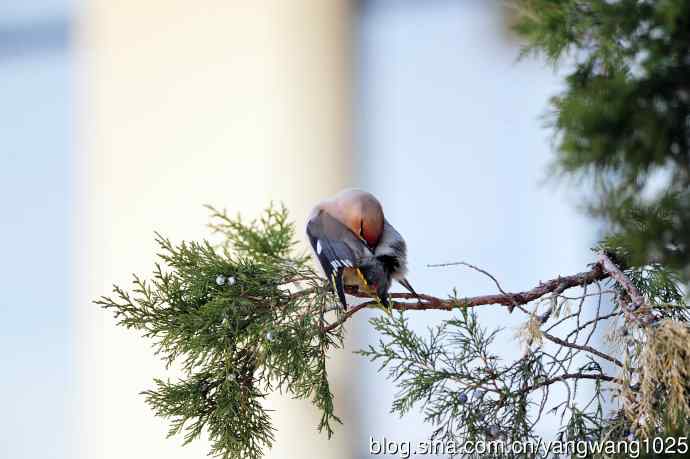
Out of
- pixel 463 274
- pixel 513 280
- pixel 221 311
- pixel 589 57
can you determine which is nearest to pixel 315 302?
pixel 221 311

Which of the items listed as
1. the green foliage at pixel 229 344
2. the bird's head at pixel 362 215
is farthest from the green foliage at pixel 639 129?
the bird's head at pixel 362 215

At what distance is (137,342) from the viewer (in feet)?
11.7

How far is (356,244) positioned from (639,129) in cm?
58

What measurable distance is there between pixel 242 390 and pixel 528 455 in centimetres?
32

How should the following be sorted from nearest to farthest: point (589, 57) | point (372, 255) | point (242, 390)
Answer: point (589, 57)
point (242, 390)
point (372, 255)

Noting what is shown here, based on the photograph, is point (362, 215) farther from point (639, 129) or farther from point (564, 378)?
point (639, 129)

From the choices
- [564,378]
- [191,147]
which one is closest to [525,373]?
[564,378]

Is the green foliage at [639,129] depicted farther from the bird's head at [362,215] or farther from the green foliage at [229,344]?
the bird's head at [362,215]

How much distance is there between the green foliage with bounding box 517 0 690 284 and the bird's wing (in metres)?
0.44

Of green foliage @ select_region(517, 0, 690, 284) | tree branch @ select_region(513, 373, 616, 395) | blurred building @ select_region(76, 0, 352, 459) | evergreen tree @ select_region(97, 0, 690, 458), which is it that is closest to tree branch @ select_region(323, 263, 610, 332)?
evergreen tree @ select_region(97, 0, 690, 458)

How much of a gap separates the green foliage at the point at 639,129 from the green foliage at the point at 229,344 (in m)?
0.40

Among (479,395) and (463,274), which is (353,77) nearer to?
(463,274)

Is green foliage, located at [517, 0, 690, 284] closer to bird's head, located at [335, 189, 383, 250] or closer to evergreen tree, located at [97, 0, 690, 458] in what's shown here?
evergreen tree, located at [97, 0, 690, 458]

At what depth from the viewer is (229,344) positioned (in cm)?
96
